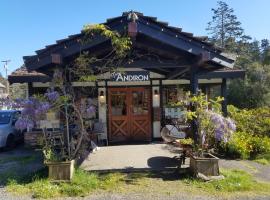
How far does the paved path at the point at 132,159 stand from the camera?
9.36 m

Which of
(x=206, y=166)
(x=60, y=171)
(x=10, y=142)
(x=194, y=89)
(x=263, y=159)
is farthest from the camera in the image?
(x=10, y=142)

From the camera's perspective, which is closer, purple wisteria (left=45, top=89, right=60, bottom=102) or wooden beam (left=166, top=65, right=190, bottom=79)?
purple wisteria (left=45, top=89, right=60, bottom=102)

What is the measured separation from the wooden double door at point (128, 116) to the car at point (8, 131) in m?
4.03

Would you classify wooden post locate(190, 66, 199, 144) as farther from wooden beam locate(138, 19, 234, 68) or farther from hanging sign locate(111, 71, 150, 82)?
hanging sign locate(111, 71, 150, 82)

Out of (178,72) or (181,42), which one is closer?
(181,42)

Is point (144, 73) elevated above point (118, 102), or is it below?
above

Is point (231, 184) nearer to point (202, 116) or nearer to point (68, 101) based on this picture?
point (202, 116)

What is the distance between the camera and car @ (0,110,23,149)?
47.4 feet

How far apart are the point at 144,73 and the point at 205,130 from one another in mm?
4357

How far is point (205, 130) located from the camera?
8.73 meters

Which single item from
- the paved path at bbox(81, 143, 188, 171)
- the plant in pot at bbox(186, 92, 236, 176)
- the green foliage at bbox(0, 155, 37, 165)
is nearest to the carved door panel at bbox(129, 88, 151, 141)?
the paved path at bbox(81, 143, 188, 171)

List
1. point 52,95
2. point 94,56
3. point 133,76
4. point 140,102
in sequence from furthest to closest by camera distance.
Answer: point 140,102, point 133,76, point 94,56, point 52,95

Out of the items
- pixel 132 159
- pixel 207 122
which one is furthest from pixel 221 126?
pixel 132 159

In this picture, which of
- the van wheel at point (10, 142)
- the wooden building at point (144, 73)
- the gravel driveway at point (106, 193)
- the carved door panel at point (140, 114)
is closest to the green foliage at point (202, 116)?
the wooden building at point (144, 73)
